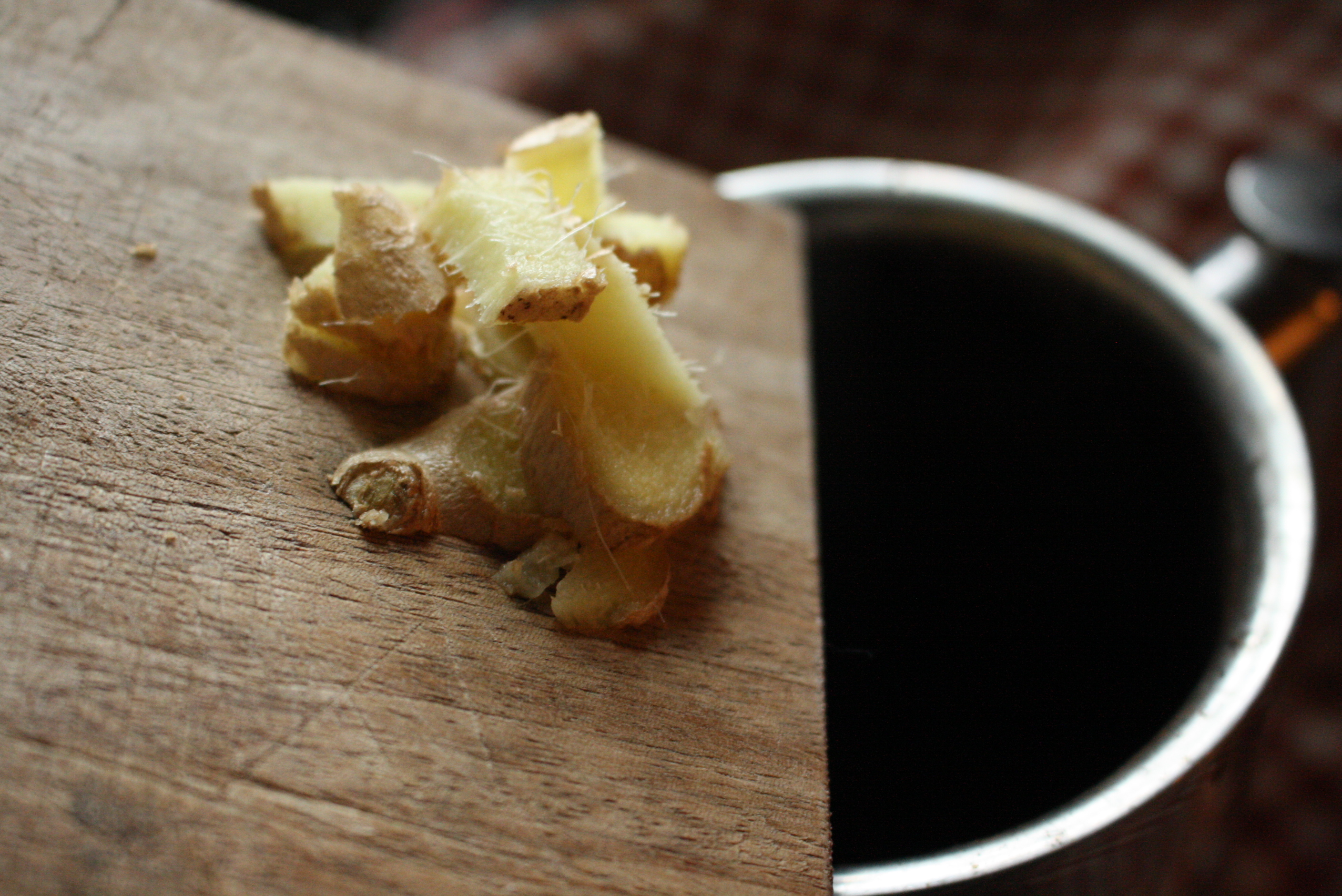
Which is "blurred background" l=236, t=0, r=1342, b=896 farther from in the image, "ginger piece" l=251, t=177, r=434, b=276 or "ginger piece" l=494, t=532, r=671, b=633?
"ginger piece" l=494, t=532, r=671, b=633

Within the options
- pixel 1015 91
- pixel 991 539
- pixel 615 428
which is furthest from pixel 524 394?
pixel 1015 91

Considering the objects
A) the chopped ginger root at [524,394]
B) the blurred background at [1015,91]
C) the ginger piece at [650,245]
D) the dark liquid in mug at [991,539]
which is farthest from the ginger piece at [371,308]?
the blurred background at [1015,91]

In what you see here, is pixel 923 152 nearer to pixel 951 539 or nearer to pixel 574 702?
pixel 951 539

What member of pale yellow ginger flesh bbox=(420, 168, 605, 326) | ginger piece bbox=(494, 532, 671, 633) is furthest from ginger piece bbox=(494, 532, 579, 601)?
pale yellow ginger flesh bbox=(420, 168, 605, 326)

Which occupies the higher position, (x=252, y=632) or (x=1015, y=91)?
(x=1015, y=91)

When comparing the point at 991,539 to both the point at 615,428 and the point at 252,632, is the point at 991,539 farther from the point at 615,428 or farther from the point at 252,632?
the point at 252,632

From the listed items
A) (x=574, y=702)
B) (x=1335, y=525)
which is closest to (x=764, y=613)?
(x=574, y=702)

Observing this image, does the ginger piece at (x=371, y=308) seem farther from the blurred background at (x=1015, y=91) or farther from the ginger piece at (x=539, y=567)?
the blurred background at (x=1015, y=91)
